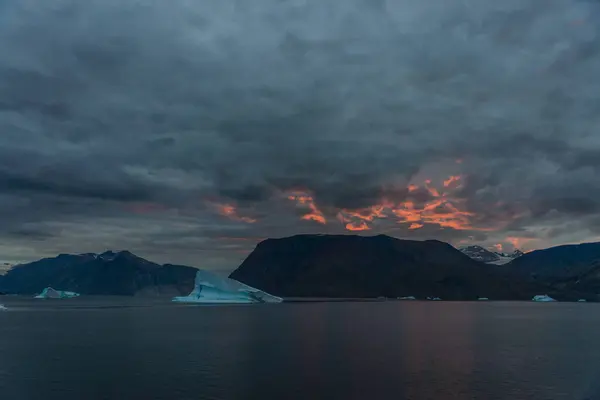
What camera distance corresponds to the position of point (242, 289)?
193 metres

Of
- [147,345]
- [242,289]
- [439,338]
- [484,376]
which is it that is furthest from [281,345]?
[242,289]

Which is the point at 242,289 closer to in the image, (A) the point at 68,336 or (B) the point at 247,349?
(A) the point at 68,336

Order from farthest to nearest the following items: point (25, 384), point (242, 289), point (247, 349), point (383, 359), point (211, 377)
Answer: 1. point (242, 289)
2. point (247, 349)
3. point (383, 359)
4. point (211, 377)
5. point (25, 384)

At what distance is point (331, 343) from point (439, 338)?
16.1 metres

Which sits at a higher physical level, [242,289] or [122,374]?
[242,289]

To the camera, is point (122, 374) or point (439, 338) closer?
point (122, 374)

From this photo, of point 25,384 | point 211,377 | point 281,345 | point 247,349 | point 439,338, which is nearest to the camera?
point 25,384

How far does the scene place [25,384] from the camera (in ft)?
121

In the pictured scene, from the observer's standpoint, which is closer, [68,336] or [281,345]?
[281,345]

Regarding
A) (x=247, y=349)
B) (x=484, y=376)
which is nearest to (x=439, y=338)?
(x=247, y=349)

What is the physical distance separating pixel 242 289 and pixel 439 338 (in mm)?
A: 127643

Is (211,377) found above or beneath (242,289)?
beneath

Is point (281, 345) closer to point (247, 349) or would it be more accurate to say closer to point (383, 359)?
point (247, 349)

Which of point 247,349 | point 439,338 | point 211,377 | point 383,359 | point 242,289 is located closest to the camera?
point 211,377
